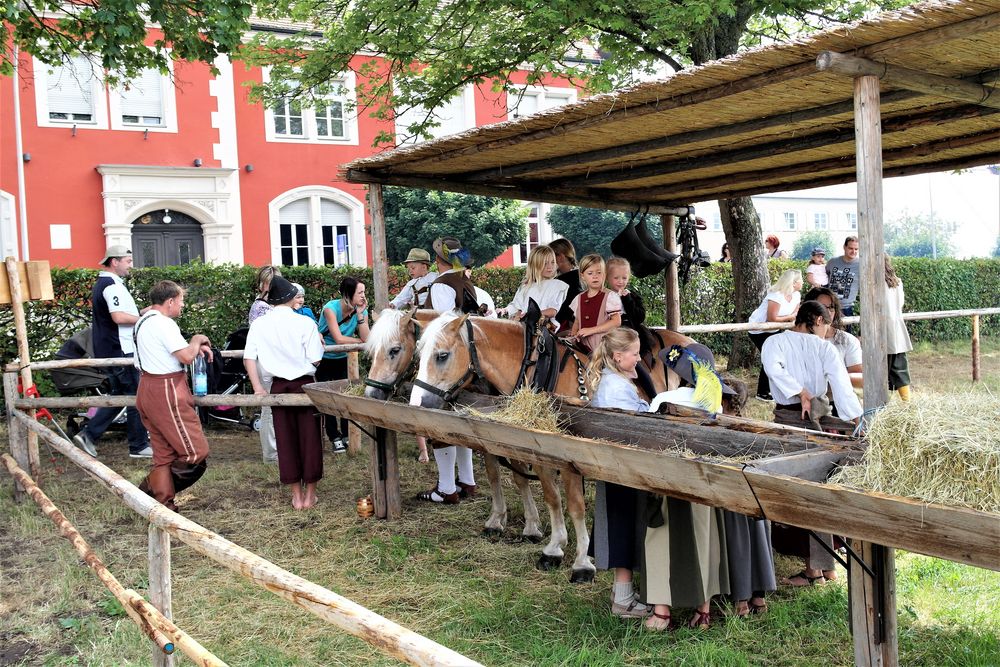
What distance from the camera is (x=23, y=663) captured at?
3.98 meters

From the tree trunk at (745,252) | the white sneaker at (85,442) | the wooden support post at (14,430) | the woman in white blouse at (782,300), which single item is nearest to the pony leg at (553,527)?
the woman in white blouse at (782,300)

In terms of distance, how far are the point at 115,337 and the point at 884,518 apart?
7.46 m

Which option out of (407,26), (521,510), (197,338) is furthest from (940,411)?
(407,26)

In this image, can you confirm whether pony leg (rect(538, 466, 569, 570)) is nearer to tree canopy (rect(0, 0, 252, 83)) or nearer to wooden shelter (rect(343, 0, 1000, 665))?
wooden shelter (rect(343, 0, 1000, 665))

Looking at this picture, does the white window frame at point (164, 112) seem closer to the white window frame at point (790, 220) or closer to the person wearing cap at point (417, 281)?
the person wearing cap at point (417, 281)

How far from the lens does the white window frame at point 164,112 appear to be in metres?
19.6

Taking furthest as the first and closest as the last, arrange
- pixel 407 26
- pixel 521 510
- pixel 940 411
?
pixel 407 26 < pixel 521 510 < pixel 940 411

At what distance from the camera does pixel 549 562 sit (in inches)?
202

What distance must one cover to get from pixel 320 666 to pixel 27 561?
265cm

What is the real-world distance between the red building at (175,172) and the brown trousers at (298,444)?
12035 millimetres

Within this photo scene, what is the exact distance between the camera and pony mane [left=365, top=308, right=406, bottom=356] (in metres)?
5.82

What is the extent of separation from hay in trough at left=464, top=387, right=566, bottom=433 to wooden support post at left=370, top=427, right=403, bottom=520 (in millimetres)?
1771

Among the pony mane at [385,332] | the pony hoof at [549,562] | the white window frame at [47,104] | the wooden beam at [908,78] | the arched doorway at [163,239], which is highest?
the white window frame at [47,104]

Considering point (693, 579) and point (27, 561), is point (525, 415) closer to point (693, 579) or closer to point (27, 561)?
point (693, 579)
